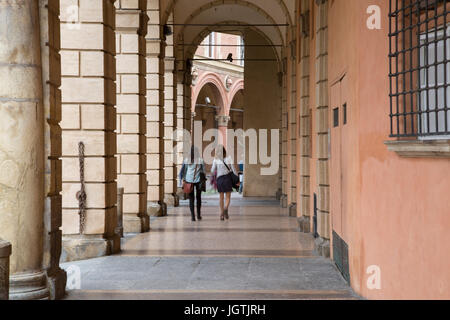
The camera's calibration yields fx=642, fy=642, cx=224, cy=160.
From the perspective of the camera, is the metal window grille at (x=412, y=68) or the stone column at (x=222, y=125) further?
the stone column at (x=222, y=125)

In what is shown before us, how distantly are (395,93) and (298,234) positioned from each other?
6355mm

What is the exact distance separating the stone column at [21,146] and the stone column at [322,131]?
13.7ft

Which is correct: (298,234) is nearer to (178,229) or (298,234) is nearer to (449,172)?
(178,229)

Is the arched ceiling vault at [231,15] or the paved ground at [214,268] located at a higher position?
the arched ceiling vault at [231,15]

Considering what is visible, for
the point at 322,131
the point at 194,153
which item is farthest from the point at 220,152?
the point at 322,131

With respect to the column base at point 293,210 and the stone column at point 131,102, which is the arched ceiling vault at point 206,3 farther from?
the stone column at point 131,102

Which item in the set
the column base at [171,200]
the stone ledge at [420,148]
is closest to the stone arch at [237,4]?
the column base at [171,200]

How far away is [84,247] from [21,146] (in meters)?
3.27

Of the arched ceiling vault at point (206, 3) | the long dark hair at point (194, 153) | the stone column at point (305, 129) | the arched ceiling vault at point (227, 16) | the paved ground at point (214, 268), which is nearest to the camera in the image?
the paved ground at point (214, 268)

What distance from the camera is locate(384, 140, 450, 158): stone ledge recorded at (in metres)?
3.94

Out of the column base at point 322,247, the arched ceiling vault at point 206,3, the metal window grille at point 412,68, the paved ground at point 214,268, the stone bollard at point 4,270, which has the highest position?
the arched ceiling vault at point 206,3

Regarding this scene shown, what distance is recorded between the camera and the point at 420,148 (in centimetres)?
435

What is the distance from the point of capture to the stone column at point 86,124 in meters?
8.77

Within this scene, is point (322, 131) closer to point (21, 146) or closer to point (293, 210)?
point (21, 146)
